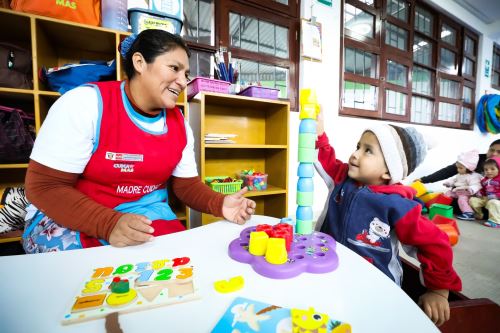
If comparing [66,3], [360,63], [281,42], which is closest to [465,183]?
[360,63]

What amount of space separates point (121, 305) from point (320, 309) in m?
0.29

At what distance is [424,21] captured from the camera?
341 centimetres

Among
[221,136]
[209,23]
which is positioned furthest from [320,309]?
[209,23]

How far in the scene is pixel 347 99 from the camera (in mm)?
2697

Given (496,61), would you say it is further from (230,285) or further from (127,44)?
(230,285)

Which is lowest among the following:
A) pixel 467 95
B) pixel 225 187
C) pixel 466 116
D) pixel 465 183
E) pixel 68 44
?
pixel 465 183

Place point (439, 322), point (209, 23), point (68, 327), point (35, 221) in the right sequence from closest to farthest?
1. point (68, 327)
2. point (439, 322)
3. point (35, 221)
4. point (209, 23)

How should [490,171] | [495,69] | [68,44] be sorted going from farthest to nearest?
[495,69] < [490,171] < [68,44]

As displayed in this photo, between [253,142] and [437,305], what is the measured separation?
1.72 m

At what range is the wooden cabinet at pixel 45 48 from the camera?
1.23 metres

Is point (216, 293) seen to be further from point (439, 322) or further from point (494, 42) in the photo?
point (494, 42)

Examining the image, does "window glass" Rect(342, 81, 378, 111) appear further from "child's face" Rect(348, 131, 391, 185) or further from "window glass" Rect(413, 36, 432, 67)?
"child's face" Rect(348, 131, 391, 185)

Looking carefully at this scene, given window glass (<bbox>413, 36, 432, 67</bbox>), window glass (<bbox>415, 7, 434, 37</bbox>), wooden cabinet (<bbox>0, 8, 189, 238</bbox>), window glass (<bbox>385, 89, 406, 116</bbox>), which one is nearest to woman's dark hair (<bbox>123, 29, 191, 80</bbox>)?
wooden cabinet (<bbox>0, 8, 189, 238</bbox>)

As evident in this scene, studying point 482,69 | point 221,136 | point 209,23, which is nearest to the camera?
point 221,136
